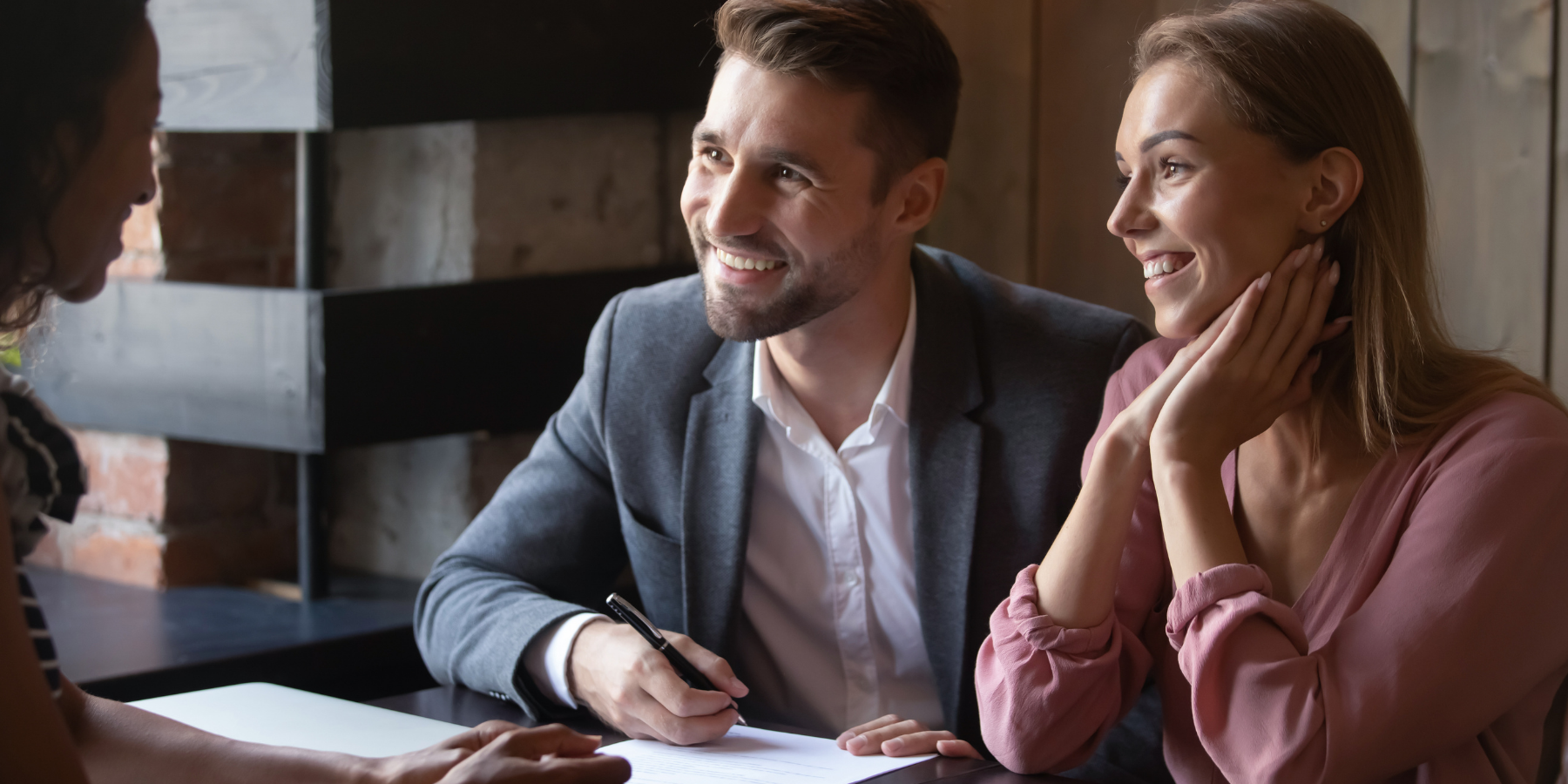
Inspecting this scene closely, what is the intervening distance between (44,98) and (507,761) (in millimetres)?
544

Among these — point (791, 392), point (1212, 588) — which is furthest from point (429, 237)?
point (1212, 588)

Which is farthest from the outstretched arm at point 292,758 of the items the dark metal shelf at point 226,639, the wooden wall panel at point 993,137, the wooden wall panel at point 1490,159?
the wooden wall panel at point 993,137

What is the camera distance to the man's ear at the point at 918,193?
1873 millimetres

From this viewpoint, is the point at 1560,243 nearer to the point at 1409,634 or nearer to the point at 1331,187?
the point at 1331,187

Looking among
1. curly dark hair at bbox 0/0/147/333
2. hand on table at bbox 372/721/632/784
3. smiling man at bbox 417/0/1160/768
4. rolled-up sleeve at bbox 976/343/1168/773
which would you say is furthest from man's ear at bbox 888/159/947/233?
curly dark hair at bbox 0/0/147/333

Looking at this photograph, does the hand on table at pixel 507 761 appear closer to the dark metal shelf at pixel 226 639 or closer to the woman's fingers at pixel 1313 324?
the woman's fingers at pixel 1313 324

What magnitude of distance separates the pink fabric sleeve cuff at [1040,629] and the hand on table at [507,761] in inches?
17.3

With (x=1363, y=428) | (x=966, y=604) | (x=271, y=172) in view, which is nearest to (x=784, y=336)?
(x=966, y=604)

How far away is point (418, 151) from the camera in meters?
2.58

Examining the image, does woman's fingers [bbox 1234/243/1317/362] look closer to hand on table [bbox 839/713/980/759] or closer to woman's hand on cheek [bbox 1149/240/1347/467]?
woman's hand on cheek [bbox 1149/240/1347/467]

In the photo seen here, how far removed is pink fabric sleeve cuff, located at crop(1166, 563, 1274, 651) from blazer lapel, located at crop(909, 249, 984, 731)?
0.46 metres

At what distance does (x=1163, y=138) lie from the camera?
A: 54.6 inches

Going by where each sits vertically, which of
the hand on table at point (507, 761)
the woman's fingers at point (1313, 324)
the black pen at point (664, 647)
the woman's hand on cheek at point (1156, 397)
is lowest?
the black pen at point (664, 647)

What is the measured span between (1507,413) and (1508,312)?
0.89m
